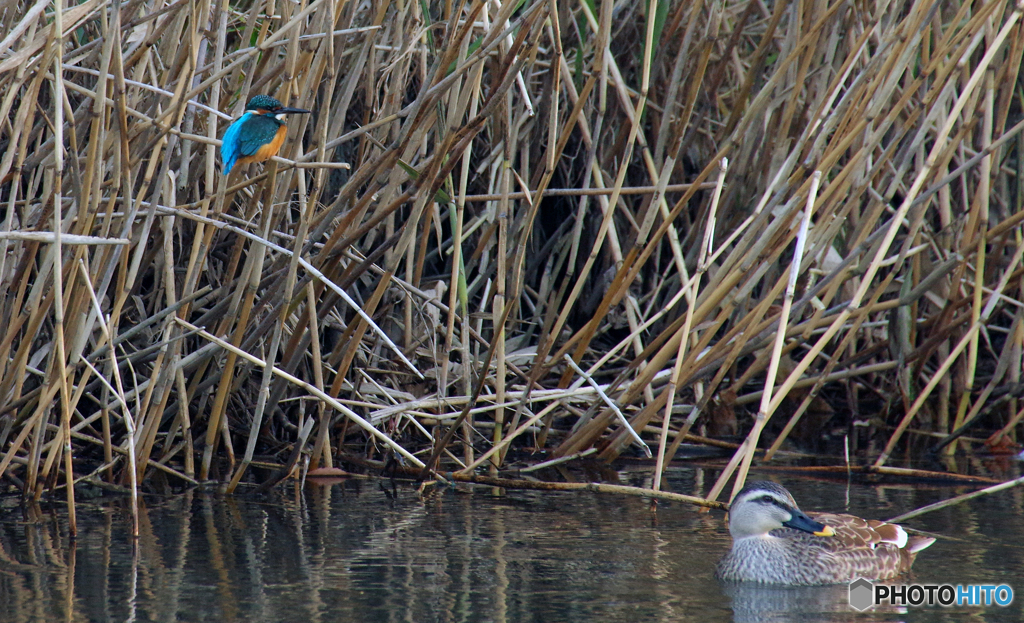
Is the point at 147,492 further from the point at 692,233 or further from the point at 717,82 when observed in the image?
the point at 717,82

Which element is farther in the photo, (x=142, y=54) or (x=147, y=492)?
(x=147, y=492)

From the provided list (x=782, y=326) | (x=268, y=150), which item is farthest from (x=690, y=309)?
(x=268, y=150)

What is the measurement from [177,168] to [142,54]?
74 cm

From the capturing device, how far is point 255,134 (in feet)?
11.4

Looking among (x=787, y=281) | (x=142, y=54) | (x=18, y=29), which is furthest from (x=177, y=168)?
(x=787, y=281)

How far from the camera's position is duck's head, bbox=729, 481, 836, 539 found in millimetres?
3615

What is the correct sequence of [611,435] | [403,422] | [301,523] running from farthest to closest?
1. [403,422]
2. [611,435]
3. [301,523]

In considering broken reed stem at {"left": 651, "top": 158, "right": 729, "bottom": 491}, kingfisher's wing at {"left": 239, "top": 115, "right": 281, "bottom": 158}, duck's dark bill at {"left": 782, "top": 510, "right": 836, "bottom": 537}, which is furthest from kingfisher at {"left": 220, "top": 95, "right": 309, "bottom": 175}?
duck's dark bill at {"left": 782, "top": 510, "right": 836, "bottom": 537}

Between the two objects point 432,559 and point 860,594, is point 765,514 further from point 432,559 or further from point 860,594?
point 432,559

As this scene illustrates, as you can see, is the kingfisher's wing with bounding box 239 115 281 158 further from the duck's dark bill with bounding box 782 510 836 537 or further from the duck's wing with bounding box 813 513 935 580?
the duck's wing with bounding box 813 513 935 580

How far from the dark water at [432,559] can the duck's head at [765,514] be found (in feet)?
0.51

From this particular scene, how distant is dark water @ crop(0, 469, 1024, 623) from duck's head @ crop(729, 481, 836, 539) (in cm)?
16

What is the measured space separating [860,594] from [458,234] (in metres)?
1.93

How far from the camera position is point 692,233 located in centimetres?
533
